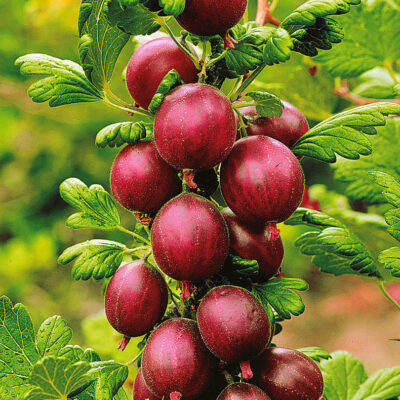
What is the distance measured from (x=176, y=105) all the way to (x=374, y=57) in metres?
0.65

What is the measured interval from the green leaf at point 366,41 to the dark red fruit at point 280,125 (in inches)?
16.4

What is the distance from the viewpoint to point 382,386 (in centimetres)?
80

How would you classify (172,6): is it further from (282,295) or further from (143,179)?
(282,295)

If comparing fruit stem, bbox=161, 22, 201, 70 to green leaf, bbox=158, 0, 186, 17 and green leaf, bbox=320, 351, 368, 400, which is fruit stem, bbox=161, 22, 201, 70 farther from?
green leaf, bbox=320, 351, 368, 400

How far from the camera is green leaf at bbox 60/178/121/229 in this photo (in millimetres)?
736

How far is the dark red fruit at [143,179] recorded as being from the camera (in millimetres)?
640

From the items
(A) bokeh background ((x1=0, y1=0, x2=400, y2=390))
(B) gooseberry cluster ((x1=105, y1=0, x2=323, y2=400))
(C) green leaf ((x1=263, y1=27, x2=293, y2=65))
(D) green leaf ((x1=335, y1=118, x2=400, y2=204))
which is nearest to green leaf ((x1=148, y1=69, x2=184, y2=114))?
(B) gooseberry cluster ((x1=105, y1=0, x2=323, y2=400))

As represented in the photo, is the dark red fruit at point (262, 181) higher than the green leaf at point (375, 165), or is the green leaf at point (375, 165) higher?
the dark red fruit at point (262, 181)

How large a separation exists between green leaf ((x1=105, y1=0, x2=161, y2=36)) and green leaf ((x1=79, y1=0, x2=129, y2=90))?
0.09ft

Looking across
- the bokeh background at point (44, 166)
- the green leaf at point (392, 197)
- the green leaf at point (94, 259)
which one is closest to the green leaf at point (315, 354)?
the green leaf at point (392, 197)

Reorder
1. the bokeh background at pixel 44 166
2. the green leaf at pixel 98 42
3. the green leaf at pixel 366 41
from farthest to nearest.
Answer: the bokeh background at pixel 44 166 < the green leaf at pixel 366 41 < the green leaf at pixel 98 42

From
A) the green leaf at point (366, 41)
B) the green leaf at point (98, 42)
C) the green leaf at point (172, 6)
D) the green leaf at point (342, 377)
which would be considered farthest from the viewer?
the green leaf at point (366, 41)

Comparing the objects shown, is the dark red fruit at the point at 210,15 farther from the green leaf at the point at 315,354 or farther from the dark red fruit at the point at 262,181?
the green leaf at the point at 315,354

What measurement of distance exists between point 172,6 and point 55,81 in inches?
8.8
